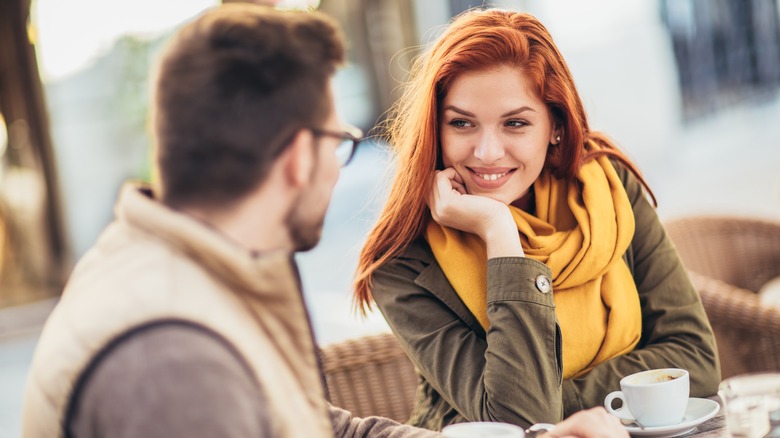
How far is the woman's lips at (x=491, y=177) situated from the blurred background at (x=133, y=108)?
439 cm

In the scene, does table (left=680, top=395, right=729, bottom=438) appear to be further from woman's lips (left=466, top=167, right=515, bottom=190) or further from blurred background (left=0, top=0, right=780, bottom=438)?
blurred background (left=0, top=0, right=780, bottom=438)

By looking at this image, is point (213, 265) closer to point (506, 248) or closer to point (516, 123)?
point (506, 248)

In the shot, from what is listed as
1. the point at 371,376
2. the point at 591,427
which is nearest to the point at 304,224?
the point at 591,427

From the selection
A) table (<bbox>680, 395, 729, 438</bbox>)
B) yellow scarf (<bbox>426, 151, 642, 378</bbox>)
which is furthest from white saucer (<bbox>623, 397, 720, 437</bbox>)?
yellow scarf (<bbox>426, 151, 642, 378</bbox>)

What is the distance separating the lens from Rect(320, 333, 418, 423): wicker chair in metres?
2.38

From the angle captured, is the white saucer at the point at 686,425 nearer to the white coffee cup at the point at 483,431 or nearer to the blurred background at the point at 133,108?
the white coffee cup at the point at 483,431

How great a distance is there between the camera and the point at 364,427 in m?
1.68

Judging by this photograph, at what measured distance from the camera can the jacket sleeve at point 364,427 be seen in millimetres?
1618

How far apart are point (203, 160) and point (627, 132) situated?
7.79m

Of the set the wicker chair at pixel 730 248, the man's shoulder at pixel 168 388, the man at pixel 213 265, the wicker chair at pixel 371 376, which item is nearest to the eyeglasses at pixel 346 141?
the man at pixel 213 265

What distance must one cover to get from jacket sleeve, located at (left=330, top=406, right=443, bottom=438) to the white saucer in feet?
1.27

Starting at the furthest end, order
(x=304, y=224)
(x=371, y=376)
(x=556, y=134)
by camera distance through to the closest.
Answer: (x=371, y=376), (x=556, y=134), (x=304, y=224)

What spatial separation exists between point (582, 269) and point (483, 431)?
2.25 feet

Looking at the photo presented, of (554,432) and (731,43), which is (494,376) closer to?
(554,432)
